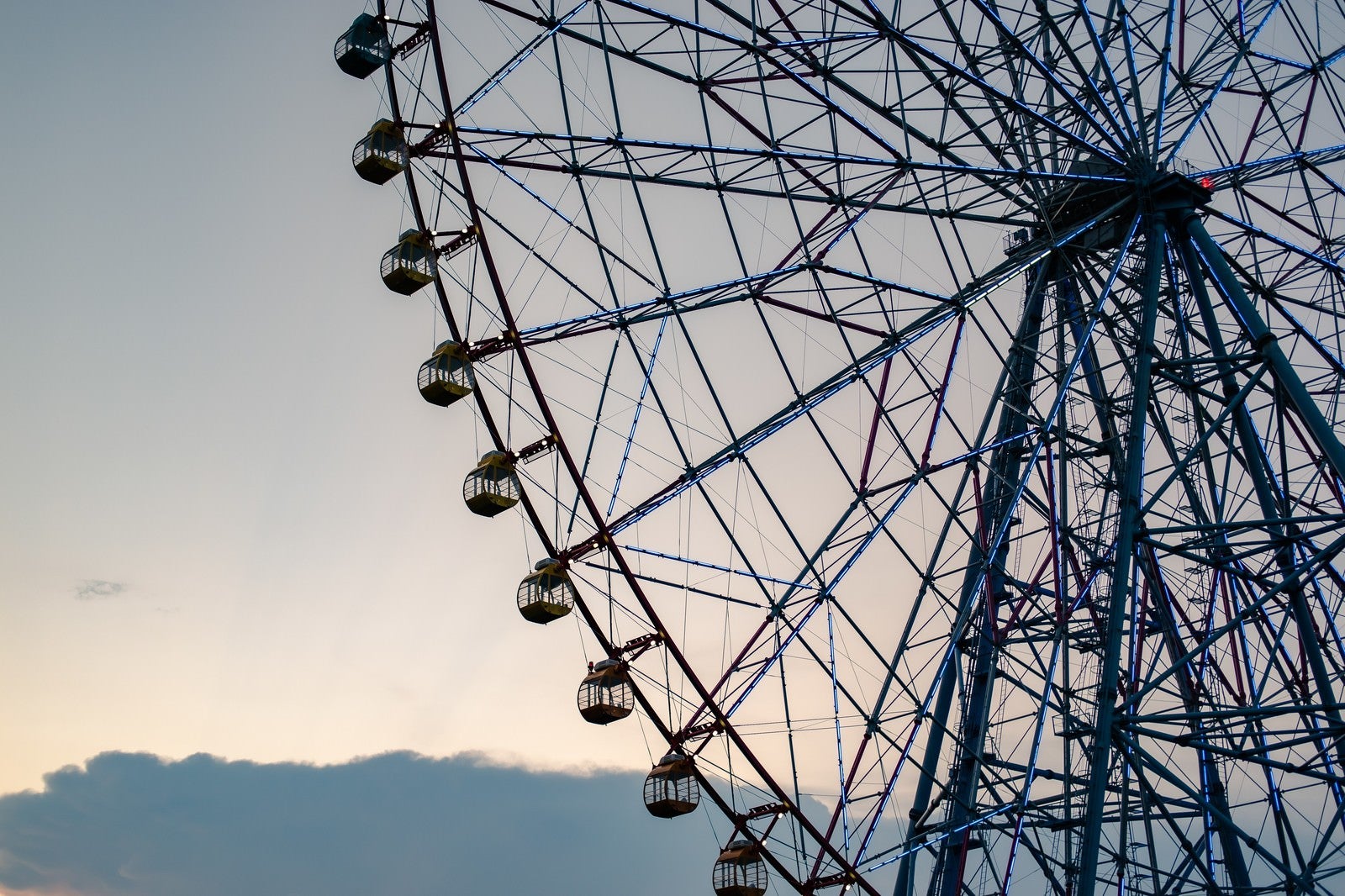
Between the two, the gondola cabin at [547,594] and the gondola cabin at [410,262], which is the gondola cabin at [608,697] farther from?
the gondola cabin at [410,262]

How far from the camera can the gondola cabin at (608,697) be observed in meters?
23.2

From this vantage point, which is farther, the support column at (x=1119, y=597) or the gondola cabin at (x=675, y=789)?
the gondola cabin at (x=675, y=789)

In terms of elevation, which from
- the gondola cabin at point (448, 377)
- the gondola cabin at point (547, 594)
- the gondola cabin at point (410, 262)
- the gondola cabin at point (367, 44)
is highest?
the gondola cabin at point (367, 44)

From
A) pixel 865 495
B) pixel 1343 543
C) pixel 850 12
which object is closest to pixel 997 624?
pixel 865 495

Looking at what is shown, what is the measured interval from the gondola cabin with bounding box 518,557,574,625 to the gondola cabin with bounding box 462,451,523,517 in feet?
4.24

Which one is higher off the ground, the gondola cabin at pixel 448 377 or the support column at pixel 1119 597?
the gondola cabin at pixel 448 377

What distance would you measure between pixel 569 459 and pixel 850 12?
25.4 ft

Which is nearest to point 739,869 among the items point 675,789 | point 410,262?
point 675,789

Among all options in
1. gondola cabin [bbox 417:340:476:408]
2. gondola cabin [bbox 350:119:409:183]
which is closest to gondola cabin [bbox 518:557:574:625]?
gondola cabin [bbox 417:340:476:408]

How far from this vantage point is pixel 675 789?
23.0 meters

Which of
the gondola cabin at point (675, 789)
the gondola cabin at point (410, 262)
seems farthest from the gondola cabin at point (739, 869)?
the gondola cabin at point (410, 262)

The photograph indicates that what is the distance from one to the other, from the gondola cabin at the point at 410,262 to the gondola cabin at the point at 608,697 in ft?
21.5

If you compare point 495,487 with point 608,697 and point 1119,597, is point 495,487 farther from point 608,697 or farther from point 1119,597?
point 1119,597

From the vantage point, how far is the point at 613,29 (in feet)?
77.6
